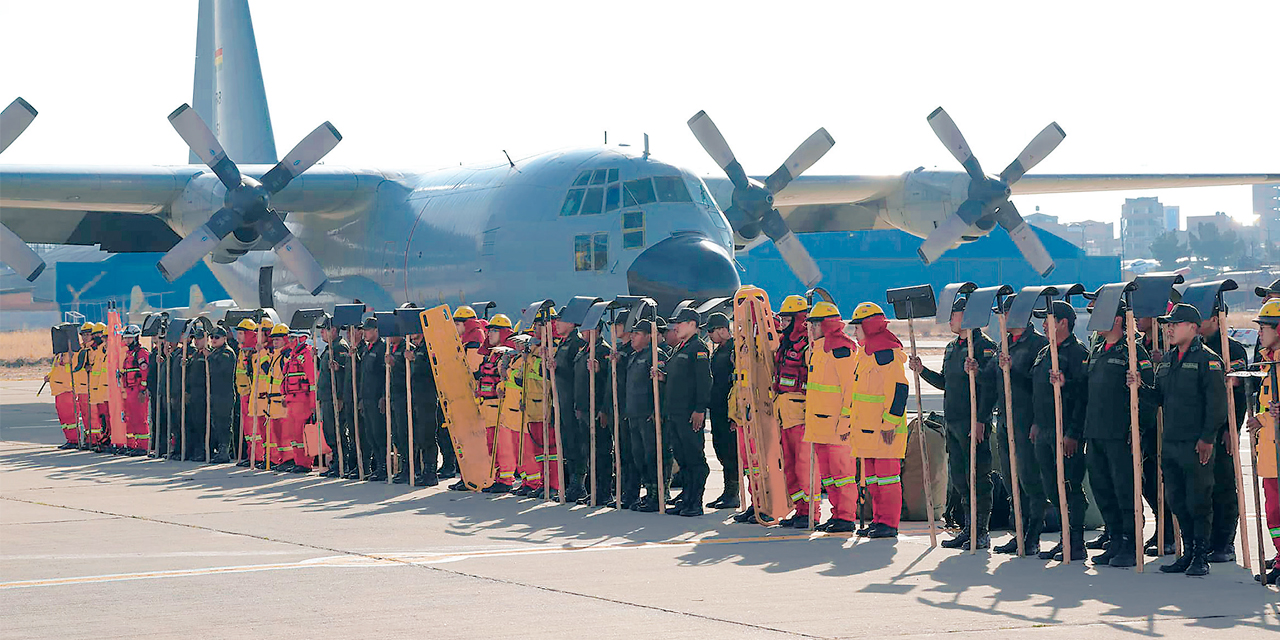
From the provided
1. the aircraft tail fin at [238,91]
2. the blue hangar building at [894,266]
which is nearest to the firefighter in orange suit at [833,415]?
the aircraft tail fin at [238,91]

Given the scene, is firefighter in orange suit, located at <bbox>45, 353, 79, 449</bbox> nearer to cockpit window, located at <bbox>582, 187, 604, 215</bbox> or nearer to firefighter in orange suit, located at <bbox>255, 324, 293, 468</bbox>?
firefighter in orange suit, located at <bbox>255, 324, 293, 468</bbox>

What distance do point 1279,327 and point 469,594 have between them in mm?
4960

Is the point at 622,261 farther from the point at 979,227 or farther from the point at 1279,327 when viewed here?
the point at 1279,327

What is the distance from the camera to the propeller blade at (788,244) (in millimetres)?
21797

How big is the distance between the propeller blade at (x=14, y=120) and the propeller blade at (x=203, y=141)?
2.05m

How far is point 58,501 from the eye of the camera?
12.8 m

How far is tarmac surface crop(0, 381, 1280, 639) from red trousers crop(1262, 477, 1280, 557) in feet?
1.02

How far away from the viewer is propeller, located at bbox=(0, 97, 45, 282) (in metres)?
20.0

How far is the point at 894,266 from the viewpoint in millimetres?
73812

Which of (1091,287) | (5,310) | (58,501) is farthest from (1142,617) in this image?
(5,310)

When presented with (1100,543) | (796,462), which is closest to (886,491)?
(796,462)

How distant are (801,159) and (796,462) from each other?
1205 centimetres

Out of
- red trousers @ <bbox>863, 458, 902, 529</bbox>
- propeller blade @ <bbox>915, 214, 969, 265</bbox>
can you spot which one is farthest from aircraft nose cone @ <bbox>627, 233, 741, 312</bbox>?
propeller blade @ <bbox>915, 214, 969, 265</bbox>

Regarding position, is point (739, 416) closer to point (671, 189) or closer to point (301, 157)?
point (671, 189)
